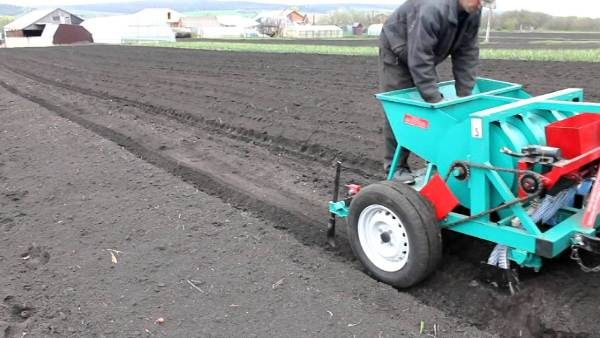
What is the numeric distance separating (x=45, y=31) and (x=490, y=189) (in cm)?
5400

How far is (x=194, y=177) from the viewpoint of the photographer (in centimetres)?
617

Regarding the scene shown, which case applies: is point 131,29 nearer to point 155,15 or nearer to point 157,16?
point 157,16

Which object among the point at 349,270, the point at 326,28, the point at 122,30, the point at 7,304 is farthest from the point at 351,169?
the point at 326,28

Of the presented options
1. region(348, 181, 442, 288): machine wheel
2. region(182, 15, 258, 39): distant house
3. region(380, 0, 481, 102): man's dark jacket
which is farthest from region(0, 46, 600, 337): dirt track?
region(182, 15, 258, 39): distant house

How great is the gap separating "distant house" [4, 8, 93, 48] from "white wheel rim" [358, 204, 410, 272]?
47685mm

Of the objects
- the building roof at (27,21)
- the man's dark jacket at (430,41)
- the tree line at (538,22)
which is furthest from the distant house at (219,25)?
the man's dark jacket at (430,41)

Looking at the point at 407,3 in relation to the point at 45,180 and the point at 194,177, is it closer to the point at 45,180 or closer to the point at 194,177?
the point at 194,177

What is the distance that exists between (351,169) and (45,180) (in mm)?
3281

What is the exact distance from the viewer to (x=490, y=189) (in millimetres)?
3385

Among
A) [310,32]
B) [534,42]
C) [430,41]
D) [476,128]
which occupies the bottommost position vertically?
[476,128]

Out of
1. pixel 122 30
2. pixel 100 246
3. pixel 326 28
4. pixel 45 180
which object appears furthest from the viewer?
pixel 326 28

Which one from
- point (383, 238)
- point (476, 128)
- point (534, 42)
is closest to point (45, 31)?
point (534, 42)

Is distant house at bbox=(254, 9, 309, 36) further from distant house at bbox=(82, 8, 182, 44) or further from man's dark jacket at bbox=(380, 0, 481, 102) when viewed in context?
man's dark jacket at bbox=(380, 0, 481, 102)

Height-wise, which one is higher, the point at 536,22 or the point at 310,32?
the point at 536,22
